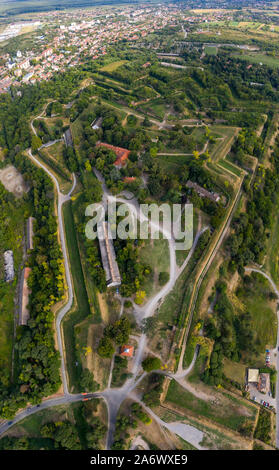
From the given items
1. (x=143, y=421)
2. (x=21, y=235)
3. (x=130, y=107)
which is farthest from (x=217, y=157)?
(x=143, y=421)

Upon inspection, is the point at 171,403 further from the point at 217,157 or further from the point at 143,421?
the point at 217,157

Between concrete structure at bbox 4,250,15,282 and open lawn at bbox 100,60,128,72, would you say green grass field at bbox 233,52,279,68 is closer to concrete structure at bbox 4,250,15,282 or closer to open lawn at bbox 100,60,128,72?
open lawn at bbox 100,60,128,72

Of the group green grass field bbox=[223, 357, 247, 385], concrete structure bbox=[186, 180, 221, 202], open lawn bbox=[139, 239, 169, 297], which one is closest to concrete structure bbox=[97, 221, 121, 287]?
open lawn bbox=[139, 239, 169, 297]

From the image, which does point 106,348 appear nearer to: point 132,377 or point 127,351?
point 127,351

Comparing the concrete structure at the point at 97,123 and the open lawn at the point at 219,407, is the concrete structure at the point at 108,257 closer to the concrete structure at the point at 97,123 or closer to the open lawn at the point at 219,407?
the open lawn at the point at 219,407

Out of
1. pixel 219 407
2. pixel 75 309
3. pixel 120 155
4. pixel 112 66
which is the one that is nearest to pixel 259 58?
pixel 112 66
